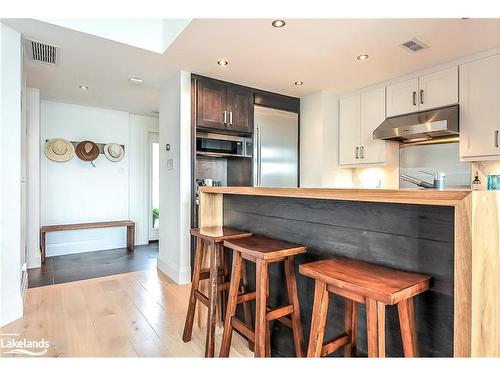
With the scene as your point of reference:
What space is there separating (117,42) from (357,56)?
2.19 metres

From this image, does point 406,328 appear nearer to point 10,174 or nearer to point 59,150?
point 10,174

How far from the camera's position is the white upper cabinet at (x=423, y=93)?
114 inches

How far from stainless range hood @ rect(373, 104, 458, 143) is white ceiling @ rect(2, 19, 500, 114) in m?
0.49

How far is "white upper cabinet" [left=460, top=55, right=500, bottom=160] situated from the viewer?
262 cm

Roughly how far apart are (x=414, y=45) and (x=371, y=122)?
118 cm

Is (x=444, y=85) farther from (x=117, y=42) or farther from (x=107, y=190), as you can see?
(x=107, y=190)

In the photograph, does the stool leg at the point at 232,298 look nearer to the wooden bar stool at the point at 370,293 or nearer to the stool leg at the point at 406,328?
the wooden bar stool at the point at 370,293

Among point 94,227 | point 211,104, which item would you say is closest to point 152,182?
point 94,227

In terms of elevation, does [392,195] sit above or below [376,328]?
above

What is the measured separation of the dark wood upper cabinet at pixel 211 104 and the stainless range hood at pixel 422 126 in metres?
1.84

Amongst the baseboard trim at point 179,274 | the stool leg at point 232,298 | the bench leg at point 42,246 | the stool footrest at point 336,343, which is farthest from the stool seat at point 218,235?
the bench leg at point 42,246

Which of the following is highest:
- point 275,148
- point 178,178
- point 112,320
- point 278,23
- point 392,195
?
point 278,23

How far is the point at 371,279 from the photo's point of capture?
1.09m
